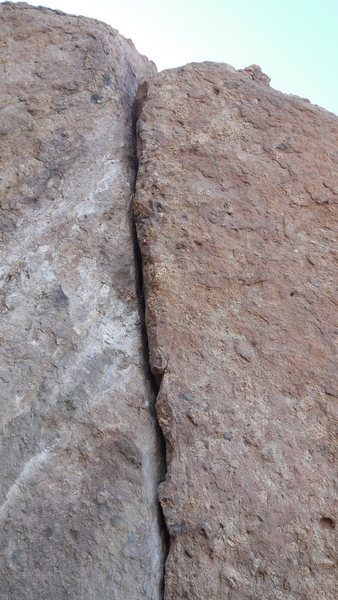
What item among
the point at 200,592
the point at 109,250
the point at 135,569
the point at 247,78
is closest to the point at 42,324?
the point at 109,250

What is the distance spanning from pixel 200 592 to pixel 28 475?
0.57 meters

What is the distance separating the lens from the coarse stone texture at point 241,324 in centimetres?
169

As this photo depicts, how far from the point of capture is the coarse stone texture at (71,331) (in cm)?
170

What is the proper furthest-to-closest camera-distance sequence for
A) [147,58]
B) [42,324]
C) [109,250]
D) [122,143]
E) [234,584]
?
[147,58], [122,143], [109,250], [42,324], [234,584]

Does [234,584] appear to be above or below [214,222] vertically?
below

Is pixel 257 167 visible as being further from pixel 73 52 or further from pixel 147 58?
pixel 147 58

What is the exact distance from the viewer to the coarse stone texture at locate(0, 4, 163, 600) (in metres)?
1.70

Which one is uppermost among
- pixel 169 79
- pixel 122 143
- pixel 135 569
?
pixel 169 79

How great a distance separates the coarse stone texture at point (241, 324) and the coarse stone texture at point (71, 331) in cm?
10

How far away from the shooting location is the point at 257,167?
220 cm

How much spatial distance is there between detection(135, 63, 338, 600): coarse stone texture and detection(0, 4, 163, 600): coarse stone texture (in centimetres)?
10

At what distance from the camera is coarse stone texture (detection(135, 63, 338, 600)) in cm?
169

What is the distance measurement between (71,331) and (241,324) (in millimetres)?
539

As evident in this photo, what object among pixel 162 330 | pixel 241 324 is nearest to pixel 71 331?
pixel 162 330
